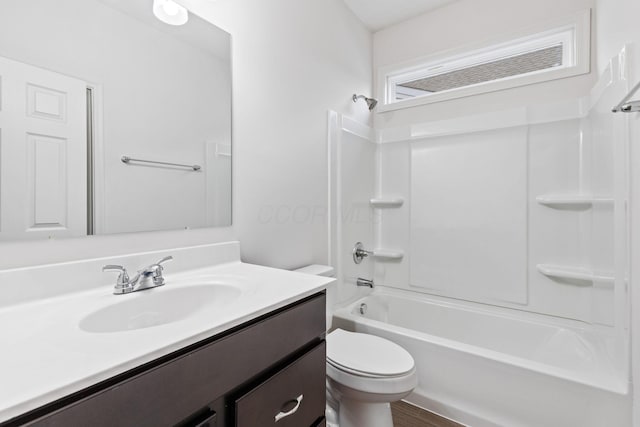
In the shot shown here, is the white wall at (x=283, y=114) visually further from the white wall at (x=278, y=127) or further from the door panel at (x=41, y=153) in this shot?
the door panel at (x=41, y=153)

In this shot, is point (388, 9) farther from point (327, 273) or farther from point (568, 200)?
point (327, 273)

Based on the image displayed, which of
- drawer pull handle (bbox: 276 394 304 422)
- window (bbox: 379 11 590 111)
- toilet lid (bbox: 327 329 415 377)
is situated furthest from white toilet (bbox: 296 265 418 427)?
window (bbox: 379 11 590 111)

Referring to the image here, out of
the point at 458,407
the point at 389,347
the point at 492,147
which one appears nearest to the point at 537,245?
the point at 492,147

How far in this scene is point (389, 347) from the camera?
60.2 inches

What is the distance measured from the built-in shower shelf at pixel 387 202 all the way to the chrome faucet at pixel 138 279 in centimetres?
189

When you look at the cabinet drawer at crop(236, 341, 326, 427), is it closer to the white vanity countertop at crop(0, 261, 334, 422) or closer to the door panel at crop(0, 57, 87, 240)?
the white vanity countertop at crop(0, 261, 334, 422)

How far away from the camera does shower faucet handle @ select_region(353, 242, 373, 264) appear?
2.32 meters

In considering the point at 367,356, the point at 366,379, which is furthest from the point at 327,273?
the point at 366,379

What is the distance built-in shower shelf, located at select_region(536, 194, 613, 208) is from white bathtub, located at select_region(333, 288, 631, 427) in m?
0.74

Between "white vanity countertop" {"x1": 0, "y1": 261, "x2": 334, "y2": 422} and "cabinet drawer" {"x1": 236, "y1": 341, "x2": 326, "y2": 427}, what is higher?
"white vanity countertop" {"x1": 0, "y1": 261, "x2": 334, "y2": 422}

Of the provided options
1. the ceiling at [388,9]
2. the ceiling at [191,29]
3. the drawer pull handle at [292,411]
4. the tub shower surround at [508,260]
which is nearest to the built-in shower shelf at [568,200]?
the tub shower surround at [508,260]

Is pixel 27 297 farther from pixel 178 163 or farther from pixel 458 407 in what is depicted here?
pixel 458 407

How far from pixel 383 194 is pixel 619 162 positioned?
5.06 feet

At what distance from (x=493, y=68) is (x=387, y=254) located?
63.7 inches
